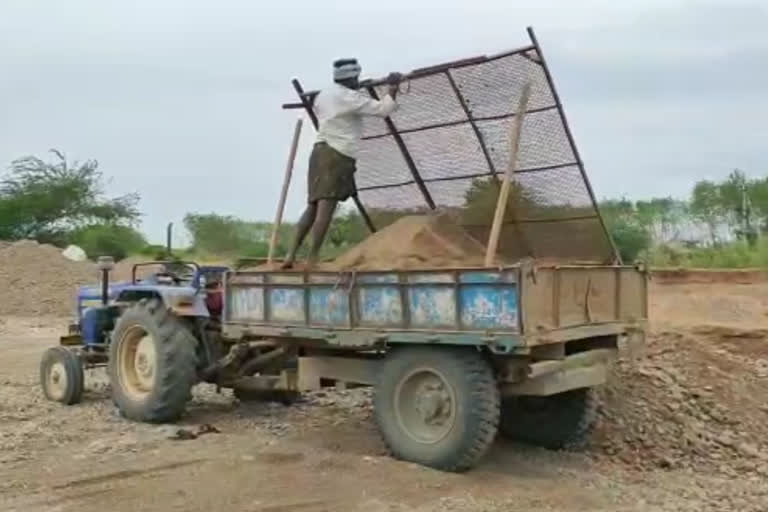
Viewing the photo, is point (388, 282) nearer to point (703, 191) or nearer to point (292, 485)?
point (292, 485)

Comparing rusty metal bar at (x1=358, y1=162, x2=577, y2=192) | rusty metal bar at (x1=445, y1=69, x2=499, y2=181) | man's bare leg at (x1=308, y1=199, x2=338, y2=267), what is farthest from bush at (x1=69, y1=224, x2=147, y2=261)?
rusty metal bar at (x1=445, y1=69, x2=499, y2=181)

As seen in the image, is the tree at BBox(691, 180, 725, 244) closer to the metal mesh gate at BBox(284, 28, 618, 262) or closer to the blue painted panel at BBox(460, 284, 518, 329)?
the metal mesh gate at BBox(284, 28, 618, 262)

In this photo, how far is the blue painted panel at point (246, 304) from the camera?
937 centimetres

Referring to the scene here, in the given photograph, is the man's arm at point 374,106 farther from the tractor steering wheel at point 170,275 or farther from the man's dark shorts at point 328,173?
the tractor steering wheel at point 170,275

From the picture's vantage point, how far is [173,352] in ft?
32.3

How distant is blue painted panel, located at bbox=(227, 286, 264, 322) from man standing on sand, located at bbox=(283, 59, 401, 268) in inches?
18.2

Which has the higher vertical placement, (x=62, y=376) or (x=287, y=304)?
(x=287, y=304)

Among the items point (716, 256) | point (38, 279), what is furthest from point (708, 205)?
point (38, 279)

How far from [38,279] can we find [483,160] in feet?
67.8

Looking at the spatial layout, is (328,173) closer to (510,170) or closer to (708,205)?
(510,170)

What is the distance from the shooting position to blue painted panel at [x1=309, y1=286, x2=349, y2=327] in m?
8.61

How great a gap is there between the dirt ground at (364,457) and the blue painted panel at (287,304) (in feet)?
3.27

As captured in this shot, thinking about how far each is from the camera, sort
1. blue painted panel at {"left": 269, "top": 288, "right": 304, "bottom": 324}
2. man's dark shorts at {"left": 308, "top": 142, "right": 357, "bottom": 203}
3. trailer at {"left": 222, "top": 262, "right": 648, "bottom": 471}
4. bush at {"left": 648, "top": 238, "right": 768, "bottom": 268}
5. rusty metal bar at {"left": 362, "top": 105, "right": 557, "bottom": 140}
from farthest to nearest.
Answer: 1. bush at {"left": 648, "top": 238, "right": 768, "bottom": 268}
2. man's dark shorts at {"left": 308, "top": 142, "right": 357, "bottom": 203}
3. blue painted panel at {"left": 269, "top": 288, "right": 304, "bottom": 324}
4. rusty metal bar at {"left": 362, "top": 105, "right": 557, "bottom": 140}
5. trailer at {"left": 222, "top": 262, "right": 648, "bottom": 471}

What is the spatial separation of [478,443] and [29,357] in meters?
10.4
